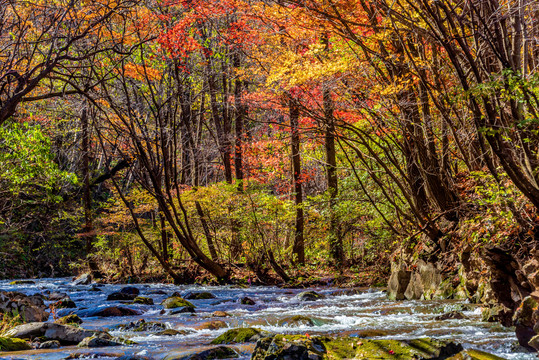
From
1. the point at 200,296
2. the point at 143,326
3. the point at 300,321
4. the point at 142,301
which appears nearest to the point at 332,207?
the point at 200,296

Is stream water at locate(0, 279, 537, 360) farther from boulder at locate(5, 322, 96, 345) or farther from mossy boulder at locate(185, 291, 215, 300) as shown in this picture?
boulder at locate(5, 322, 96, 345)

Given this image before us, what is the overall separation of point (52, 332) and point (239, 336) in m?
2.60

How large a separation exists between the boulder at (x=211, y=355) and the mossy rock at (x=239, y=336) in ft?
2.07

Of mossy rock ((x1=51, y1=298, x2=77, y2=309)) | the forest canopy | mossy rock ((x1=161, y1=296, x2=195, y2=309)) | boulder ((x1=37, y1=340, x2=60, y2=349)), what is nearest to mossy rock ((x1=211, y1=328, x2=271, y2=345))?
boulder ((x1=37, y1=340, x2=60, y2=349))

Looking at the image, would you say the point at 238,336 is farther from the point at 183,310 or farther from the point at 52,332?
the point at 183,310

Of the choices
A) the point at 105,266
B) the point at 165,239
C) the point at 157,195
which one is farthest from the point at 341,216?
the point at 105,266

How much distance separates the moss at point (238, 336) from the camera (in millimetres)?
5886

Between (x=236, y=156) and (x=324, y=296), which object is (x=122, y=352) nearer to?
(x=324, y=296)

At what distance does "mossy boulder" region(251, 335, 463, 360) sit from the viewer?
178 inches

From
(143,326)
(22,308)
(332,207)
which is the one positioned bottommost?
(143,326)

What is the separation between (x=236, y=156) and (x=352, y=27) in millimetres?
8920

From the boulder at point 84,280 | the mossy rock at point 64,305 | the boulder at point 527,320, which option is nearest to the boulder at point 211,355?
the boulder at point 527,320

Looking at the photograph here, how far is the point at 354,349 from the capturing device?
16.3ft

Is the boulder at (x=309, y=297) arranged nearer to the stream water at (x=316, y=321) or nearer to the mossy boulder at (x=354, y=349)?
the stream water at (x=316, y=321)
